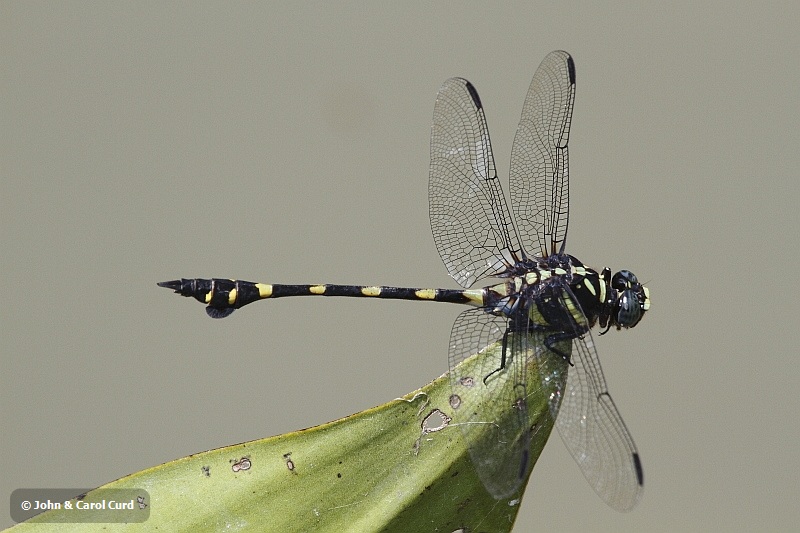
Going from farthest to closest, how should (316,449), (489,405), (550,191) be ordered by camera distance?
(550,191)
(489,405)
(316,449)

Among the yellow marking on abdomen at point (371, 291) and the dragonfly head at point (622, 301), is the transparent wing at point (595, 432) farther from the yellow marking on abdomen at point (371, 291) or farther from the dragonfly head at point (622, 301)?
the yellow marking on abdomen at point (371, 291)

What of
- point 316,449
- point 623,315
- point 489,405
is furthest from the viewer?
point 623,315

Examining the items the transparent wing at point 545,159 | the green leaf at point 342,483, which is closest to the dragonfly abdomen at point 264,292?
the transparent wing at point 545,159

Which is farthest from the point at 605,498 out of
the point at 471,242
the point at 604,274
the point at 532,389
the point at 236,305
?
the point at 236,305

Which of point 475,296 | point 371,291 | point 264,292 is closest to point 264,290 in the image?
point 264,292

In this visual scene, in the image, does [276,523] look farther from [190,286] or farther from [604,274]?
[604,274]
